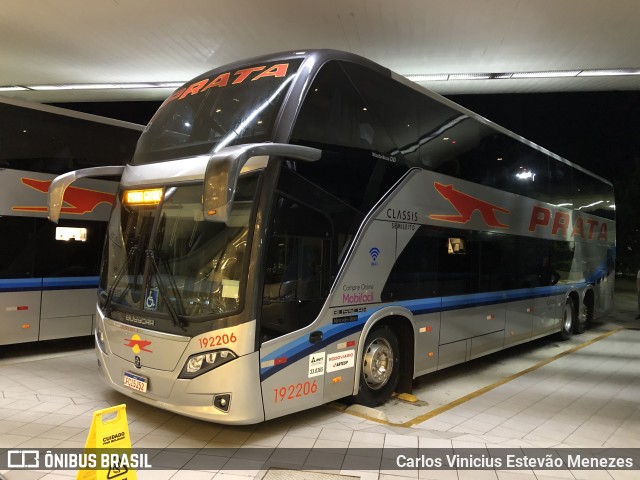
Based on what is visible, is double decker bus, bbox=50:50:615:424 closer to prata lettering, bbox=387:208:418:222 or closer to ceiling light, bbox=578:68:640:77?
prata lettering, bbox=387:208:418:222

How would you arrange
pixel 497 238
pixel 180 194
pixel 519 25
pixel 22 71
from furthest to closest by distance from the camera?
1. pixel 22 71
2. pixel 519 25
3. pixel 497 238
4. pixel 180 194

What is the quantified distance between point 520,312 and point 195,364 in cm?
744

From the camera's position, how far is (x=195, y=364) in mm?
4629

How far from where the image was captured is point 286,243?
489 cm

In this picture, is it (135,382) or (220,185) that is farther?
(135,382)

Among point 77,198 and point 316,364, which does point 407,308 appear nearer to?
point 316,364

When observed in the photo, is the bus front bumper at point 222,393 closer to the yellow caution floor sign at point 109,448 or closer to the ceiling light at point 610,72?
the yellow caution floor sign at point 109,448

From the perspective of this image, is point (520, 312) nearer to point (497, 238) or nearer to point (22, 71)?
point (497, 238)

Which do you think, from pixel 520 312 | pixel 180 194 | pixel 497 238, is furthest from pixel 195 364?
pixel 520 312

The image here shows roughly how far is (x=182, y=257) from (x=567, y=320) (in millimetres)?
11308

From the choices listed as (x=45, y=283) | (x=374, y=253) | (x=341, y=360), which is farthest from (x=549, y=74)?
(x=45, y=283)

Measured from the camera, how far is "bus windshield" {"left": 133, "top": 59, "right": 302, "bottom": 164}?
505 cm

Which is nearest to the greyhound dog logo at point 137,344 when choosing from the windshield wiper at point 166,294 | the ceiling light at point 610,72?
the windshield wiper at point 166,294

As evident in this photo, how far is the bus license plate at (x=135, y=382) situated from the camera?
4.95 meters
